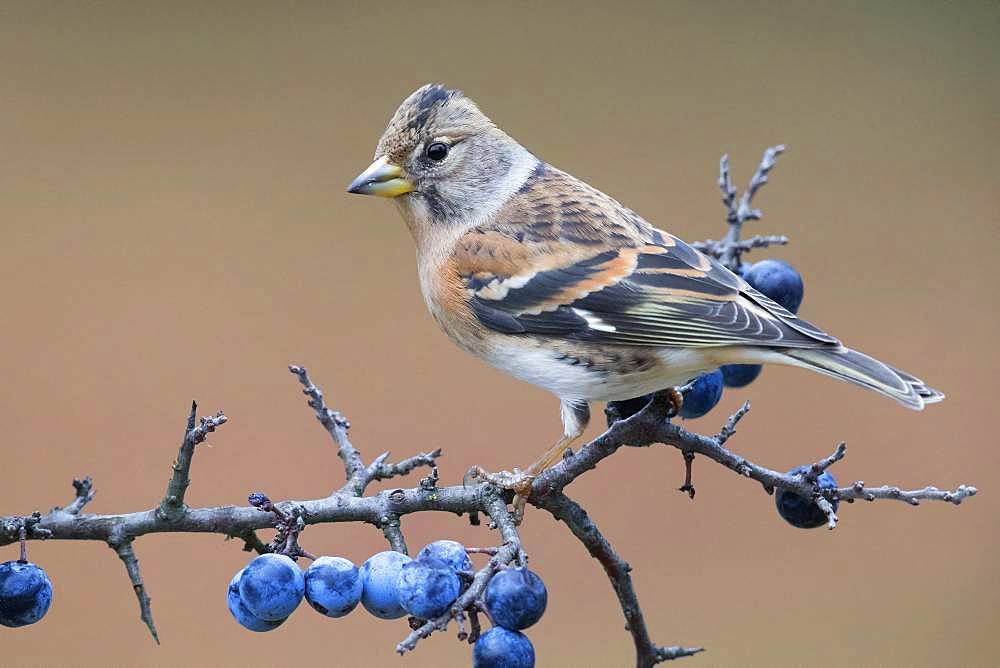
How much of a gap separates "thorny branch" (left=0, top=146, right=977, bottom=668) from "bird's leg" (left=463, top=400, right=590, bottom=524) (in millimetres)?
25

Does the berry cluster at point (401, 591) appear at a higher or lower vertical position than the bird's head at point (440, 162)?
lower

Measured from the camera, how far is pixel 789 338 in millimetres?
1621

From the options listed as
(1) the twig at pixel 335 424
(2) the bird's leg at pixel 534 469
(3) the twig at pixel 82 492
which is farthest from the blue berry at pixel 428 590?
(3) the twig at pixel 82 492

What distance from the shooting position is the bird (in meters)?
1.64

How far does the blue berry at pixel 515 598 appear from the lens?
1134 millimetres

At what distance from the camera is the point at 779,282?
1.88 meters

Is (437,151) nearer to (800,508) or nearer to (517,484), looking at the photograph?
(517,484)

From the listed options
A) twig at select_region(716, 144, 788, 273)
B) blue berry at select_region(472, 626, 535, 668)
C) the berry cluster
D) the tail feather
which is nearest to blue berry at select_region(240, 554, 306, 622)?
the berry cluster

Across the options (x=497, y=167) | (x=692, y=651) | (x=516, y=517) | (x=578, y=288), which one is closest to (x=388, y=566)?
(x=516, y=517)

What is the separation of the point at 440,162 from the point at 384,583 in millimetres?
910

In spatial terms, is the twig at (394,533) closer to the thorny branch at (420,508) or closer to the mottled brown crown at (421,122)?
the thorny branch at (420,508)

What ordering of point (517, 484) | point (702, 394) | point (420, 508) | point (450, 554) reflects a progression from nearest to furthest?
1. point (450, 554)
2. point (420, 508)
3. point (517, 484)
4. point (702, 394)

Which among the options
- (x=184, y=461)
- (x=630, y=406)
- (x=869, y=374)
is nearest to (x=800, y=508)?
(x=869, y=374)

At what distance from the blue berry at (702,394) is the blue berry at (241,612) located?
0.78m
